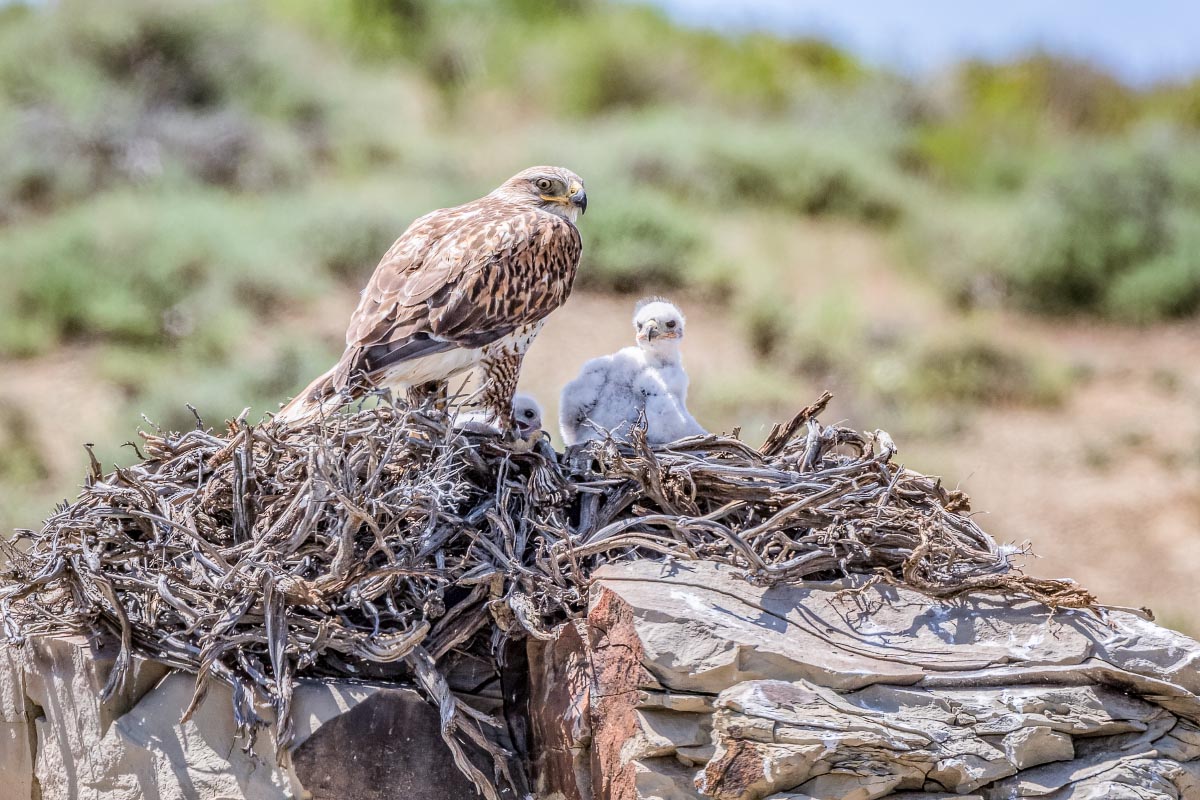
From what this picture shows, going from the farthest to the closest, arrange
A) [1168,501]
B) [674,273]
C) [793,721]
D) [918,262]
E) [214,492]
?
[918,262]
[674,273]
[1168,501]
[214,492]
[793,721]

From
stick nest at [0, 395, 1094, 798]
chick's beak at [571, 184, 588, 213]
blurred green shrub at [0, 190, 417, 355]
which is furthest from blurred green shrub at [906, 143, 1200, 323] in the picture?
stick nest at [0, 395, 1094, 798]

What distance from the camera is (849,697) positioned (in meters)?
4.45

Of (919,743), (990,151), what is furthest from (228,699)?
(990,151)

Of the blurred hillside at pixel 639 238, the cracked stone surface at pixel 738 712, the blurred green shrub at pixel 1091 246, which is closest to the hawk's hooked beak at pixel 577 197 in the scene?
the cracked stone surface at pixel 738 712

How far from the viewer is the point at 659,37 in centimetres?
3453

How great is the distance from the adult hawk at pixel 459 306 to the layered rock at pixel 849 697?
4.36 feet

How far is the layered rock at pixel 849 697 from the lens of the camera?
4.29 metres

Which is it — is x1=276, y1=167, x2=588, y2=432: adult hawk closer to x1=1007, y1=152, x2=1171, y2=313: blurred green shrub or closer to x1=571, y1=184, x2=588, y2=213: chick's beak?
x1=571, y1=184, x2=588, y2=213: chick's beak

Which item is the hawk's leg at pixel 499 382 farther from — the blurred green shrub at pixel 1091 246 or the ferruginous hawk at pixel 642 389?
the blurred green shrub at pixel 1091 246

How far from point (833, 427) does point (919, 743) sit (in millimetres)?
1544

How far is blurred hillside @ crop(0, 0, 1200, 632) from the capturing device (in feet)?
56.0

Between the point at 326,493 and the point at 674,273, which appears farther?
the point at 674,273

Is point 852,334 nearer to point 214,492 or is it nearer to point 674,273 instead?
point 674,273

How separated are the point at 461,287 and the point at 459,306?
0.08 meters
